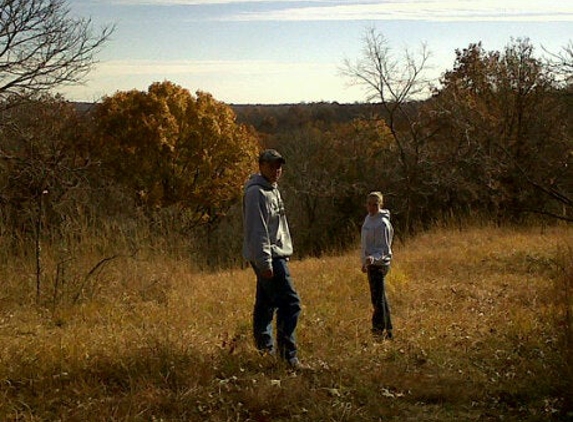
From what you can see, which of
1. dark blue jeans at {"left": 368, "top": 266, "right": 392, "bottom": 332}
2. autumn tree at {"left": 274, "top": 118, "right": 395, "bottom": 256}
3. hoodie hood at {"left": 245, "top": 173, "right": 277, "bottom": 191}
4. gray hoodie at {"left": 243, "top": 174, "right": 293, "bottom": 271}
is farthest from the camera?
autumn tree at {"left": 274, "top": 118, "right": 395, "bottom": 256}

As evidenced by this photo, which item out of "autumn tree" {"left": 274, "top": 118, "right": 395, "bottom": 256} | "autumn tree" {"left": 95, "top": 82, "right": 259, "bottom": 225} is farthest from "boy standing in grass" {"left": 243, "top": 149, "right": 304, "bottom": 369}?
"autumn tree" {"left": 95, "top": 82, "right": 259, "bottom": 225}

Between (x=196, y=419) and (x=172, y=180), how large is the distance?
34.5 m

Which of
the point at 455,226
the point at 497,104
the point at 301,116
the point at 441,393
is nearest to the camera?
the point at 441,393

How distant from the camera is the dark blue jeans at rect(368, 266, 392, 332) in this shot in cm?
727

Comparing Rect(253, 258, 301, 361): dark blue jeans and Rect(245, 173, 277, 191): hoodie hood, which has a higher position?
Rect(245, 173, 277, 191): hoodie hood

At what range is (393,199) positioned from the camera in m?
28.8

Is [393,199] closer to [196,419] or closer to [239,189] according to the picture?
[239,189]

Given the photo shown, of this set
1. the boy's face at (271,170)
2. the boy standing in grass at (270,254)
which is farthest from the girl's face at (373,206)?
the boy's face at (271,170)

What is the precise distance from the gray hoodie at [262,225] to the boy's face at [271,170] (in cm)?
4

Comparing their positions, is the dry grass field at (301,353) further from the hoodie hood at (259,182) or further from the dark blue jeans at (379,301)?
the hoodie hood at (259,182)

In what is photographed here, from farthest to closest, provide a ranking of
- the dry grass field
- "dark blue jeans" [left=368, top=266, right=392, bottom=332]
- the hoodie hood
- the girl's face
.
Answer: the girl's face, "dark blue jeans" [left=368, top=266, right=392, bottom=332], the hoodie hood, the dry grass field

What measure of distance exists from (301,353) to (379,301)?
1.23m

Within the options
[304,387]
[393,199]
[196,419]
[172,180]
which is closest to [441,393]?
[304,387]

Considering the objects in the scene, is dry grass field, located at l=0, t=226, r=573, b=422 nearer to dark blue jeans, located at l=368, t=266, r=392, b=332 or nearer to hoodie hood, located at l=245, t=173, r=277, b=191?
dark blue jeans, located at l=368, t=266, r=392, b=332
